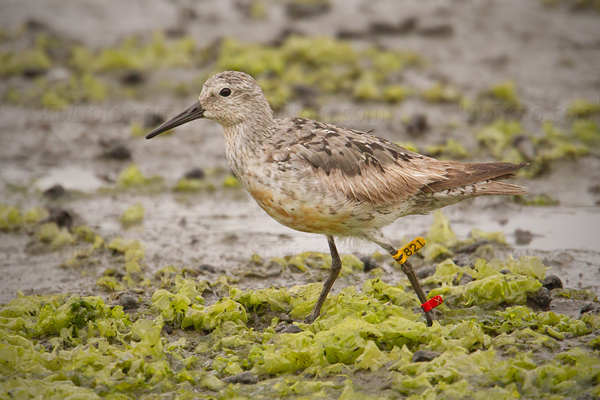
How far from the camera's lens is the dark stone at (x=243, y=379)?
6.28m

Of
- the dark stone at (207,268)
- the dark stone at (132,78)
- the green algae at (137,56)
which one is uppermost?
the green algae at (137,56)

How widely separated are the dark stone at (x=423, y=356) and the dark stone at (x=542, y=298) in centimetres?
160

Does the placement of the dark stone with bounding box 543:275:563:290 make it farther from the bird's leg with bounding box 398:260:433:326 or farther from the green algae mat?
the bird's leg with bounding box 398:260:433:326

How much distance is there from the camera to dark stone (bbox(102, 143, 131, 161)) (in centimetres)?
1217

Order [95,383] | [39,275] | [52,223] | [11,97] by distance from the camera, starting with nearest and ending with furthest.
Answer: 1. [95,383]
2. [39,275]
3. [52,223]
4. [11,97]

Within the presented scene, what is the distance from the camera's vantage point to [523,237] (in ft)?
31.6

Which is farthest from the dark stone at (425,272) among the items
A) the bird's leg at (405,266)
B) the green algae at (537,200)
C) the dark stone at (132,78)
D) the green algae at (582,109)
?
the dark stone at (132,78)

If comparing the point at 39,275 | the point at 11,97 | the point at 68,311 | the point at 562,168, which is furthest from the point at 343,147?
the point at 11,97

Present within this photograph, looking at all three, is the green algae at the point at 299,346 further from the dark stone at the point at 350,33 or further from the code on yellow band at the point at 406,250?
the dark stone at the point at 350,33

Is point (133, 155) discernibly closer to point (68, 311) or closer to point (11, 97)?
→ point (11, 97)

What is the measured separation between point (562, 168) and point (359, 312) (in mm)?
5921

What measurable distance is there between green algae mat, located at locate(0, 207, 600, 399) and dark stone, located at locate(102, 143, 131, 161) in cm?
441

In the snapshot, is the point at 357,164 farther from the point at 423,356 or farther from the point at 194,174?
the point at 194,174

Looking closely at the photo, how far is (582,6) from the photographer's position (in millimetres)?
17516
